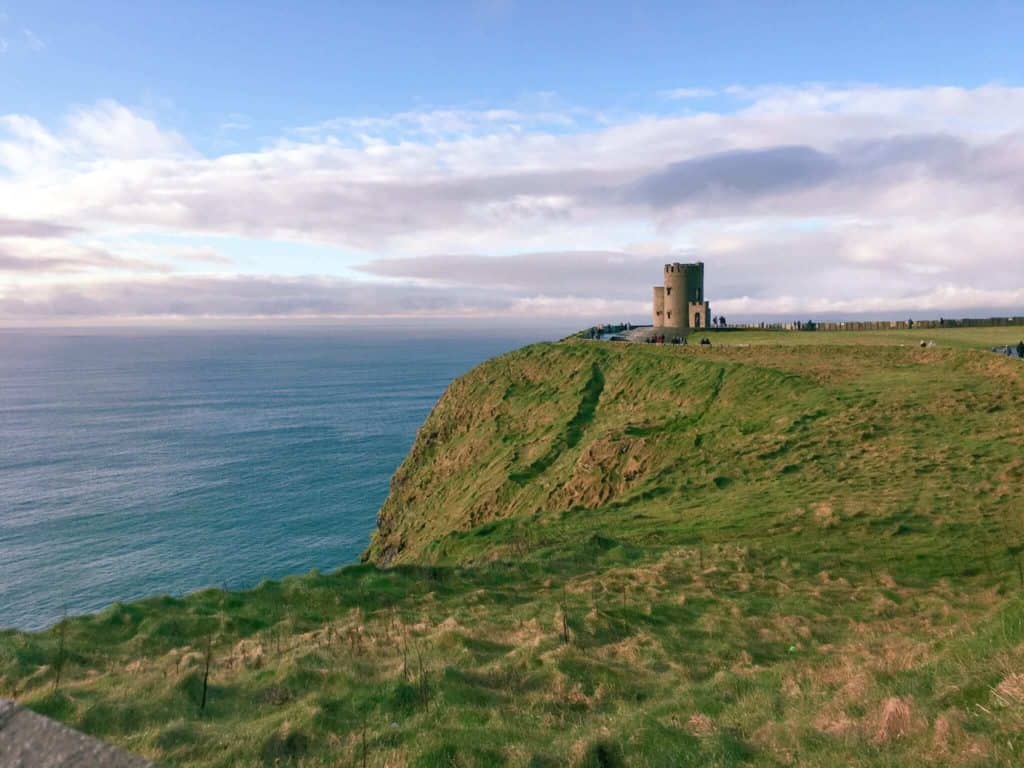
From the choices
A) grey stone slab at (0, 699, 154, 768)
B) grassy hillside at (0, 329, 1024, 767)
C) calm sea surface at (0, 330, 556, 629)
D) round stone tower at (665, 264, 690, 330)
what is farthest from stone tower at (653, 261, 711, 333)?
grey stone slab at (0, 699, 154, 768)

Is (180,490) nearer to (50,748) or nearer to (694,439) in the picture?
(694,439)

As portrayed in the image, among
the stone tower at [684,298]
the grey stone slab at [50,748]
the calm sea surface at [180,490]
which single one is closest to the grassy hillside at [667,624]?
the grey stone slab at [50,748]

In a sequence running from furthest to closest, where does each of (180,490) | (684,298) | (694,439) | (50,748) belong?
(684,298), (180,490), (694,439), (50,748)

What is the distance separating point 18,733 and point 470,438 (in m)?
46.9

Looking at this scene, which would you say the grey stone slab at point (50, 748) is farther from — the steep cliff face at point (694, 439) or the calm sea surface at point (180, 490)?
the calm sea surface at point (180, 490)

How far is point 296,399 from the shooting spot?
12462 centimetres

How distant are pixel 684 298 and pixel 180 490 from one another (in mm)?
60781

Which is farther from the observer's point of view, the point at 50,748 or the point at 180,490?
the point at 180,490

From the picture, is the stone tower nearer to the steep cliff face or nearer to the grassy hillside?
the steep cliff face

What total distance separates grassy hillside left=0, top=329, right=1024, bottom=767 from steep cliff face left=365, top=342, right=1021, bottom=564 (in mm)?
213

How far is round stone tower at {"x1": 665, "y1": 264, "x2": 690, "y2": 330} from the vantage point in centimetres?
7150

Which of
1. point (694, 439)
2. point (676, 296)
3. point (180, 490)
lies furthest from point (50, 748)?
point (676, 296)

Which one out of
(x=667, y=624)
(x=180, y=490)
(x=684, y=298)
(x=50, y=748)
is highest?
(x=684, y=298)

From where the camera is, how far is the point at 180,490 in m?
61.4
